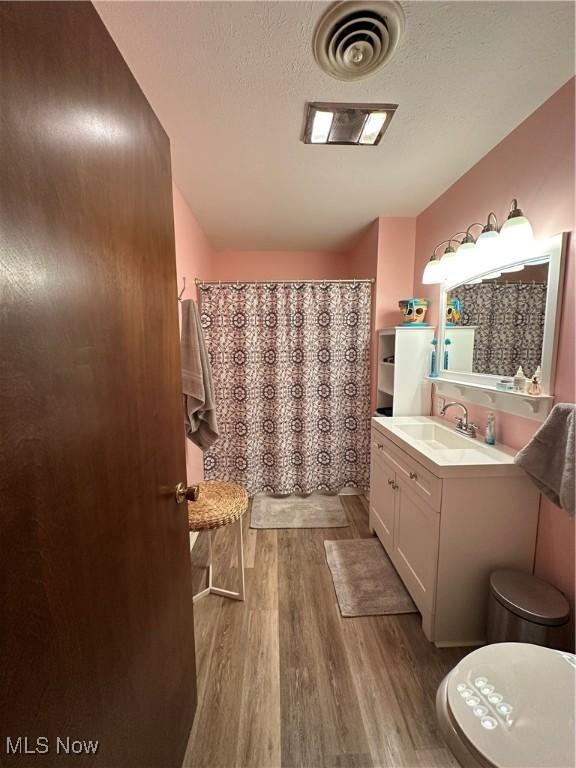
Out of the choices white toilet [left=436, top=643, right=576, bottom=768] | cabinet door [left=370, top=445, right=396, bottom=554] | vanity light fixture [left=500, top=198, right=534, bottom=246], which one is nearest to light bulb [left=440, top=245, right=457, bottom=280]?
Result: vanity light fixture [left=500, top=198, right=534, bottom=246]

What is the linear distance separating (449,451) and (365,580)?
0.97 metres

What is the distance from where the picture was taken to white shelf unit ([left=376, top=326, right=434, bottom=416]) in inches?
90.8

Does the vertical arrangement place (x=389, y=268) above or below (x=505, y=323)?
above

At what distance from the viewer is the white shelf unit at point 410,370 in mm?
2307

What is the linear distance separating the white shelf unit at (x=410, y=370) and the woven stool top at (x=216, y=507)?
1377 mm

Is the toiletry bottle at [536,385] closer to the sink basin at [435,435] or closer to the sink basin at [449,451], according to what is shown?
the sink basin at [449,451]

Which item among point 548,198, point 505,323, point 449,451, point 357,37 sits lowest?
point 449,451

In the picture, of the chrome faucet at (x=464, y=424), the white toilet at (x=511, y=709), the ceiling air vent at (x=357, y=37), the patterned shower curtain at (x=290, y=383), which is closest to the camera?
the white toilet at (x=511, y=709)

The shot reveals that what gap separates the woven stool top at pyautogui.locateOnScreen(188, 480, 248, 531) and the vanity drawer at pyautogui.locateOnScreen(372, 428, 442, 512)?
90 centimetres

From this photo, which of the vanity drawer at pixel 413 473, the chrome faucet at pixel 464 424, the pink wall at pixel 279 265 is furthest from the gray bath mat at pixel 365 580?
the pink wall at pixel 279 265

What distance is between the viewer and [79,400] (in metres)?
0.52

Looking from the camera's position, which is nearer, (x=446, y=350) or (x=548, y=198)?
(x=548, y=198)

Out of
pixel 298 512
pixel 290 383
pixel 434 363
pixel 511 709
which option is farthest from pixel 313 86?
pixel 298 512

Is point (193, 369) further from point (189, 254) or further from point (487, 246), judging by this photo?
point (487, 246)
